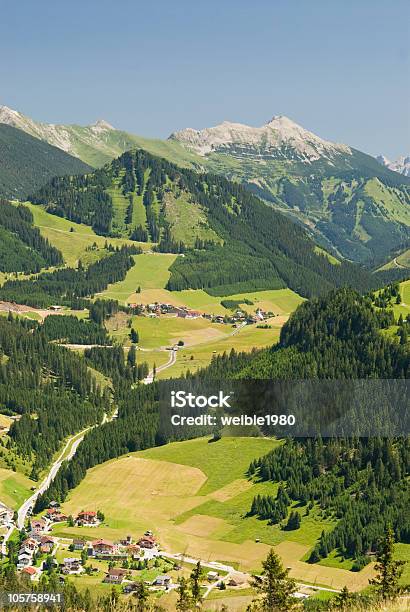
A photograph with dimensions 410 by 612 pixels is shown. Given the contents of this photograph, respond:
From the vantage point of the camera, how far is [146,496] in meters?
179

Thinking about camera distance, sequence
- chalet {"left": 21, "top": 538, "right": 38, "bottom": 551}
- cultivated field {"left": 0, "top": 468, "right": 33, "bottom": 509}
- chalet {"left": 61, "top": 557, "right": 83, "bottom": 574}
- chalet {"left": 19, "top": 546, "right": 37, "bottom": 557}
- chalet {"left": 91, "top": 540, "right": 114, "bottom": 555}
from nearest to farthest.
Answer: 1. chalet {"left": 61, "top": 557, "right": 83, "bottom": 574}
2. chalet {"left": 19, "top": 546, "right": 37, "bottom": 557}
3. chalet {"left": 91, "top": 540, "right": 114, "bottom": 555}
4. chalet {"left": 21, "top": 538, "right": 38, "bottom": 551}
5. cultivated field {"left": 0, "top": 468, "right": 33, "bottom": 509}

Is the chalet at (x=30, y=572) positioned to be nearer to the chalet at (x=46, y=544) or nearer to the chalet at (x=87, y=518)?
the chalet at (x=46, y=544)

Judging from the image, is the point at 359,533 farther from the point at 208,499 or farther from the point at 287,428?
the point at 287,428

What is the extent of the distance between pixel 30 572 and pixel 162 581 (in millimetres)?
21738

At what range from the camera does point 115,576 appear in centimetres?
13538

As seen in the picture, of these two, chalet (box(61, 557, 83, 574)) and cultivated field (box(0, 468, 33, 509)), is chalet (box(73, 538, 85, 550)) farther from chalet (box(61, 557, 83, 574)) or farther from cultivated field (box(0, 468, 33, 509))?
cultivated field (box(0, 468, 33, 509))

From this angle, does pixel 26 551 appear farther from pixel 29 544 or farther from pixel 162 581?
pixel 162 581

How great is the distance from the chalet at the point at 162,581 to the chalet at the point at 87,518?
110 feet

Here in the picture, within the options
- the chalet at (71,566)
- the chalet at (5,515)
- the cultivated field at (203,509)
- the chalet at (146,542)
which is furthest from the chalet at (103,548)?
the chalet at (5,515)

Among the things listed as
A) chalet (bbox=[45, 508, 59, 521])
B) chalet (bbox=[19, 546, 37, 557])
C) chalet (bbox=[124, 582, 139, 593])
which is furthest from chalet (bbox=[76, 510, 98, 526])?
chalet (bbox=[124, 582, 139, 593])

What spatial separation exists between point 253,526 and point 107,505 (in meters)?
32.1

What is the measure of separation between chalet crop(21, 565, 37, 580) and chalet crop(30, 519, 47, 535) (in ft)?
67.2

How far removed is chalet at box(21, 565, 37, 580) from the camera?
443 feet

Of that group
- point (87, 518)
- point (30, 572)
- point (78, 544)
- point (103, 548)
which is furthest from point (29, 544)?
point (87, 518)
